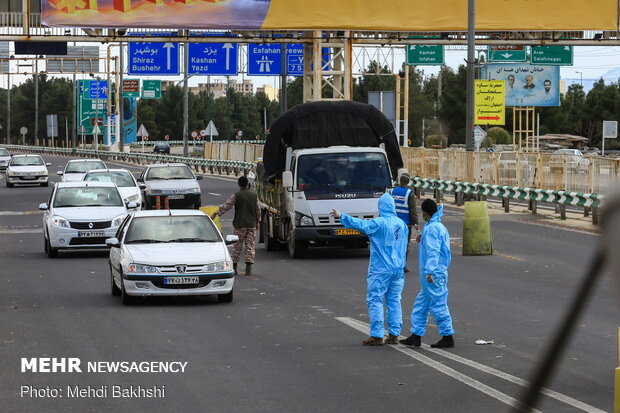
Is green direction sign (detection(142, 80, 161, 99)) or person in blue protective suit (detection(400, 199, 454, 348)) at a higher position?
green direction sign (detection(142, 80, 161, 99))

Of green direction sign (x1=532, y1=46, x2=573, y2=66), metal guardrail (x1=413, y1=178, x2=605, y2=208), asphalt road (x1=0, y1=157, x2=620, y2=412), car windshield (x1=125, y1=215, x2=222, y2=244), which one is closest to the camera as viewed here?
asphalt road (x1=0, y1=157, x2=620, y2=412)

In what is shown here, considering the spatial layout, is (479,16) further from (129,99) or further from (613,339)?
(129,99)

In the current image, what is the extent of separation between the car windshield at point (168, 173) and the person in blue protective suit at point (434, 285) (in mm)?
28854

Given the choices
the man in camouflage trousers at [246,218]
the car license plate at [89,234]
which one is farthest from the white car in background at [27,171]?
the man in camouflage trousers at [246,218]

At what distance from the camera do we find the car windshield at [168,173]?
40531 millimetres

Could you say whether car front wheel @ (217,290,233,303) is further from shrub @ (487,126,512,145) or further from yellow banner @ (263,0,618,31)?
shrub @ (487,126,512,145)

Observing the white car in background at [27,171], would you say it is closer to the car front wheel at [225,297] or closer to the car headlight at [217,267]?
the car front wheel at [225,297]

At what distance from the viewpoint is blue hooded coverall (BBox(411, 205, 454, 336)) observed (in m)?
12.0

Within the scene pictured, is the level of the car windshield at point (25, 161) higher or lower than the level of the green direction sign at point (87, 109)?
lower

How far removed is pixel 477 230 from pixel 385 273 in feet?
40.9

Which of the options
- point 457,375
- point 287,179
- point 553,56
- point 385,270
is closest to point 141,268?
point 385,270

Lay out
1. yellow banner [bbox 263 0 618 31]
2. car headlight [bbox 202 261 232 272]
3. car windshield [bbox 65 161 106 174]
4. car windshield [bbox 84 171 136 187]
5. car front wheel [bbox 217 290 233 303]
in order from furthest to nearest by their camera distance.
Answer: car windshield [bbox 65 161 106 174]
yellow banner [bbox 263 0 618 31]
car windshield [bbox 84 171 136 187]
car front wheel [bbox 217 290 233 303]
car headlight [bbox 202 261 232 272]

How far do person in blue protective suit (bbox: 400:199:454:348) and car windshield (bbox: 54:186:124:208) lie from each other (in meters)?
14.7

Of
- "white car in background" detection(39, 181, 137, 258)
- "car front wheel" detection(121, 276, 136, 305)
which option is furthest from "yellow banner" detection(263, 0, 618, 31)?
"car front wheel" detection(121, 276, 136, 305)
